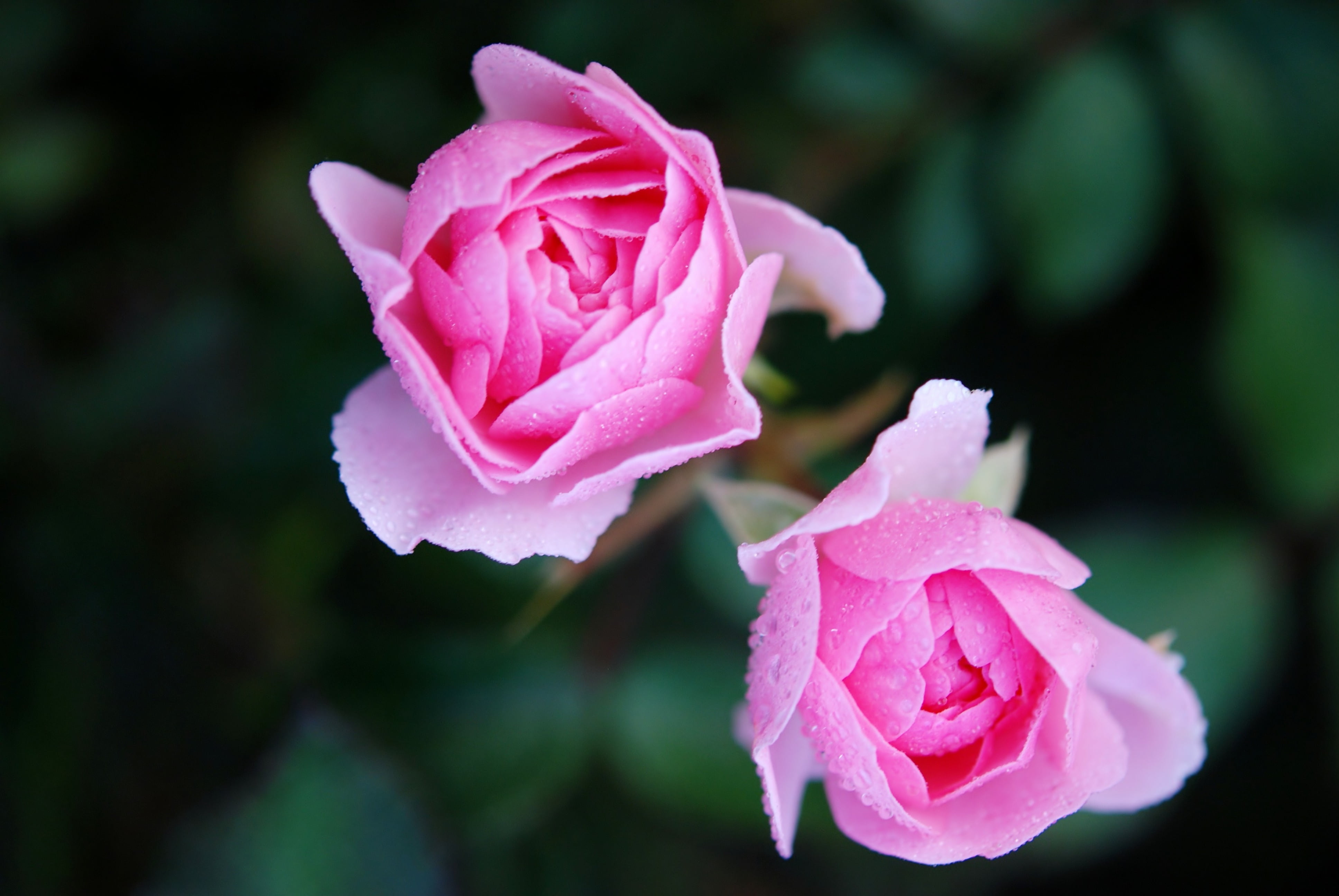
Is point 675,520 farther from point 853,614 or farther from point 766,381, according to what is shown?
point 853,614

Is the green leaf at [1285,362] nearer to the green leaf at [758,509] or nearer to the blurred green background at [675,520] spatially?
the blurred green background at [675,520]

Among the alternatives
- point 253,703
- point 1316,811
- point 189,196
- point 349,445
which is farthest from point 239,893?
point 1316,811

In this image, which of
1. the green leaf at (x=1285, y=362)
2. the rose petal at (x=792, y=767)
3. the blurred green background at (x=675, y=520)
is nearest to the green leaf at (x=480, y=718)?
the blurred green background at (x=675, y=520)

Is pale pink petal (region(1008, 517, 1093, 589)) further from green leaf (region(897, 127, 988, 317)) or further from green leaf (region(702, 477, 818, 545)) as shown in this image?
green leaf (region(897, 127, 988, 317))

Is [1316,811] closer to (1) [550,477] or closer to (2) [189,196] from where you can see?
(1) [550,477]

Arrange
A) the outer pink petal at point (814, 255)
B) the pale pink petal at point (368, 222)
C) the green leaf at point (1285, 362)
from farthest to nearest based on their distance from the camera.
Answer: the green leaf at point (1285, 362) → the outer pink petal at point (814, 255) → the pale pink petal at point (368, 222)

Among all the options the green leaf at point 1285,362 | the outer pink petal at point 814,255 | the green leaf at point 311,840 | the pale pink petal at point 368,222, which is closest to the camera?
the pale pink petal at point 368,222

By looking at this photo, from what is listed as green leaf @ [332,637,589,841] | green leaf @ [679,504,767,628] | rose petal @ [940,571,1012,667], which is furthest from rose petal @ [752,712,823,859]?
green leaf @ [332,637,589,841]
